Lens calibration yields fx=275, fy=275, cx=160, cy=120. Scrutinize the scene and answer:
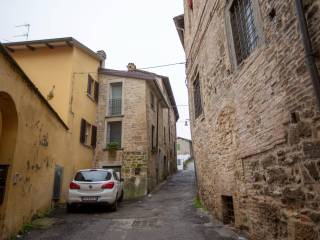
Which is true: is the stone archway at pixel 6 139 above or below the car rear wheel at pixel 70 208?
above

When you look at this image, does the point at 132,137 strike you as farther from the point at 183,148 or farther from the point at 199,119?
the point at 183,148

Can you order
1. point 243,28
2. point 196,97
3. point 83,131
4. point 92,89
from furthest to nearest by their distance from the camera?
point 92,89, point 83,131, point 196,97, point 243,28

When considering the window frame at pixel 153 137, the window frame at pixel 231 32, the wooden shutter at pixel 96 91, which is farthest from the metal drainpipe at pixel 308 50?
the wooden shutter at pixel 96 91

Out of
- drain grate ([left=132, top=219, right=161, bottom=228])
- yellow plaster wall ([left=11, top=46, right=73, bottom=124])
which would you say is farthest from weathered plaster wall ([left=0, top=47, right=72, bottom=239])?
yellow plaster wall ([left=11, top=46, right=73, bottom=124])

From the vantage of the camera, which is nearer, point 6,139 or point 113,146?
point 6,139

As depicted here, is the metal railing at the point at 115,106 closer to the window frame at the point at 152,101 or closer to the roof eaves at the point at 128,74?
the roof eaves at the point at 128,74

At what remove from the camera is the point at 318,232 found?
333 centimetres

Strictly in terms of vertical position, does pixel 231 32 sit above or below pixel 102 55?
below

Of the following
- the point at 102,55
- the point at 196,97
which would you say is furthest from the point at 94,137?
the point at 196,97

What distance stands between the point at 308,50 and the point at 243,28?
277cm

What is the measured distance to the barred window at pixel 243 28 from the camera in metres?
5.45

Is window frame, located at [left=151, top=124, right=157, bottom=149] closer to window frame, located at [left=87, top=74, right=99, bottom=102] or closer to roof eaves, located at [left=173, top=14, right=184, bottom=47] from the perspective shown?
window frame, located at [left=87, top=74, right=99, bottom=102]

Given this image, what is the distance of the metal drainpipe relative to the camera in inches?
129

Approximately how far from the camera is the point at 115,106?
1617 centimetres
